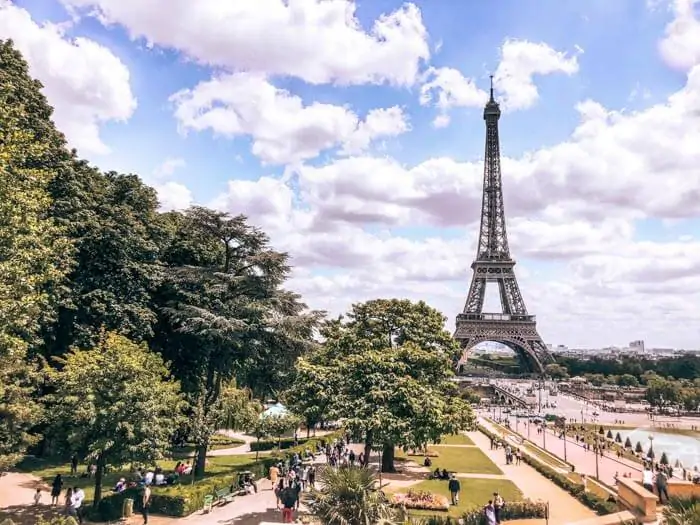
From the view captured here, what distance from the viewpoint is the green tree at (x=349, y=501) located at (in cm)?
1440

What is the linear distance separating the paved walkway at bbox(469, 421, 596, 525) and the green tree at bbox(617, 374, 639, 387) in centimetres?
10334

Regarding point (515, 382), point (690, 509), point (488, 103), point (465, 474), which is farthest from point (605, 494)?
point (488, 103)

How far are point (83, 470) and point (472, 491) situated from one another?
71.6 ft

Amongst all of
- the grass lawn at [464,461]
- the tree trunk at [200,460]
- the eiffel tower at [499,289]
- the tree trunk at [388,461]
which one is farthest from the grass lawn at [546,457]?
the eiffel tower at [499,289]

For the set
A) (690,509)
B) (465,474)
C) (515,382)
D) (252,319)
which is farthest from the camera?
(515,382)

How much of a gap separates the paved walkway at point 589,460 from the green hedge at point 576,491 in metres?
2.87

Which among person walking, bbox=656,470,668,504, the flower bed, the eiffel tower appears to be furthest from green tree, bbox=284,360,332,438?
the eiffel tower

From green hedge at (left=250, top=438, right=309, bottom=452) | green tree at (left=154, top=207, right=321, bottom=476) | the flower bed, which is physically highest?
green tree at (left=154, top=207, right=321, bottom=476)

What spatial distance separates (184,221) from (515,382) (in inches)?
3828

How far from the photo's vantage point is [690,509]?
483 inches

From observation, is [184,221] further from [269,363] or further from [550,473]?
[550,473]

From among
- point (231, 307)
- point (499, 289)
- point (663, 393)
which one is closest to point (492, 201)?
point (499, 289)

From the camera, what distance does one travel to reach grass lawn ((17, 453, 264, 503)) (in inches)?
1091

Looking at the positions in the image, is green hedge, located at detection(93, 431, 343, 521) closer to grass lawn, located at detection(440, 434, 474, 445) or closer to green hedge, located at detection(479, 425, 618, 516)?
green hedge, located at detection(479, 425, 618, 516)
